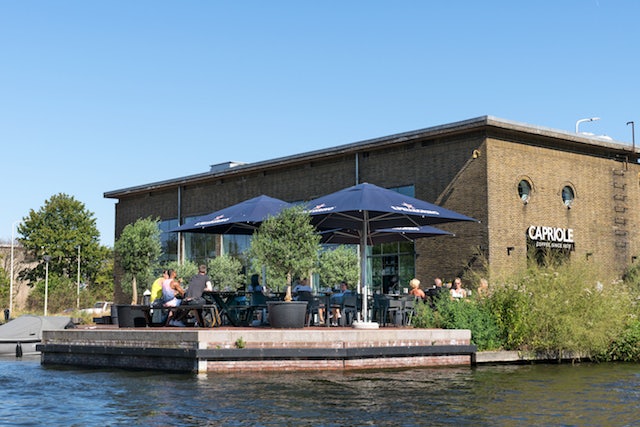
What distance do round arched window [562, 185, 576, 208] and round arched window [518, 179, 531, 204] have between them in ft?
5.86

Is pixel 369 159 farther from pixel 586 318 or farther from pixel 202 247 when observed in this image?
pixel 586 318

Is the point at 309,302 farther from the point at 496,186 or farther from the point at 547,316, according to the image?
the point at 496,186

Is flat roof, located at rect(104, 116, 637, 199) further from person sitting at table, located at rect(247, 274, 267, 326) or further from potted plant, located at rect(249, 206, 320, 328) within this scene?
person sitting at table, located at rect(247, 274, 267, 326)

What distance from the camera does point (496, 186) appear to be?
2823 centimetres

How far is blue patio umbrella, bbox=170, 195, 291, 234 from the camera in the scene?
20.3 metres

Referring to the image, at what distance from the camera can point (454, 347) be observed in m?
16.9

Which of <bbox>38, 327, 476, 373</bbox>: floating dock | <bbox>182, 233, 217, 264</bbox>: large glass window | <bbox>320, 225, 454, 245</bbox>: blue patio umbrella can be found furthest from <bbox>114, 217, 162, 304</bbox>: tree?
<bbox>38, 327, 476, 373</bbox>: floating dock

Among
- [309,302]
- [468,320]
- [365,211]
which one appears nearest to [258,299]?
[309,302]

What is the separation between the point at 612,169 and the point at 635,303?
44.6 feet

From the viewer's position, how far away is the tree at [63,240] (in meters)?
64.2

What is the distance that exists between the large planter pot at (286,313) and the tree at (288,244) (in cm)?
156

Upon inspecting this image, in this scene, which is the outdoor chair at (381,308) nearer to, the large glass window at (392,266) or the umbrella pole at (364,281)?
the umbrella pole at (364,281)

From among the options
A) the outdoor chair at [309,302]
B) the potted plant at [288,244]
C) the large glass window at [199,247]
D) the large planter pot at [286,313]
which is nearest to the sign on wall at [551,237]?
the outdoor chair at [309,302]

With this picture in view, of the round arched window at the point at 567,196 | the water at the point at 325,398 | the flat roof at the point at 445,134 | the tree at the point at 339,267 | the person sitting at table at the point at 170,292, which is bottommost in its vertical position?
the water at the point at 325,398
